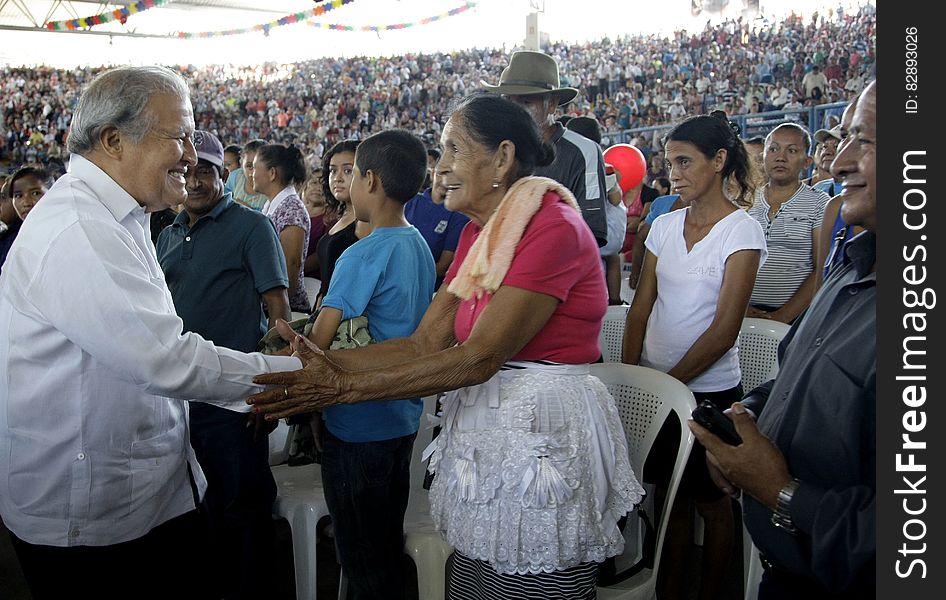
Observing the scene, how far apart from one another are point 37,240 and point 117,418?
1.25 ft

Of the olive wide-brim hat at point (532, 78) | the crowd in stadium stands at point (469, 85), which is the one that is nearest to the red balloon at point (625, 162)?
the olive wide-brim hat at point (532, 78)

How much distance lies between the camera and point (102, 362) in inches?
56.3

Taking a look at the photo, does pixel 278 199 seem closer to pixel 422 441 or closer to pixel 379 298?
pixel 422 441

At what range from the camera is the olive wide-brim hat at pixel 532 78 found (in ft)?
11.1

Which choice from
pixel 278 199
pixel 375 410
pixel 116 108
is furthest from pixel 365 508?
pixel 278 199

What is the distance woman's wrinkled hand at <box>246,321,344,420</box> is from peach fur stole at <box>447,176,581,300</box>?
1.15 feet

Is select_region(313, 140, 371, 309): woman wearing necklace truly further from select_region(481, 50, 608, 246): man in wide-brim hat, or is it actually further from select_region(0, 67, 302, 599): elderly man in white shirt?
select_region(0, 67, 302, 599): elderly man in white shirt

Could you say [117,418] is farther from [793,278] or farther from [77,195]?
[793,278]

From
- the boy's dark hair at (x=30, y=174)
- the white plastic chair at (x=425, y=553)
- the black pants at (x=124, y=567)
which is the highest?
the boy's dark hair at (x=30, y=174)

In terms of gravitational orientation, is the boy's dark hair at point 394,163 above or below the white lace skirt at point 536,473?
above

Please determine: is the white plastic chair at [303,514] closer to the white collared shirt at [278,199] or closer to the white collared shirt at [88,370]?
the white collared shirt at [88,370]

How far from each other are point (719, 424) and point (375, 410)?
107 centimetres

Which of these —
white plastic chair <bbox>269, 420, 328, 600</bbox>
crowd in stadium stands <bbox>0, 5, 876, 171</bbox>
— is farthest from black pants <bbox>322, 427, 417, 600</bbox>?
crowd in stadium stands <bbox>0, 5, 876, 171</bbox>

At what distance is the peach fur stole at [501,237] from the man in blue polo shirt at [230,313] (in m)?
1.10
